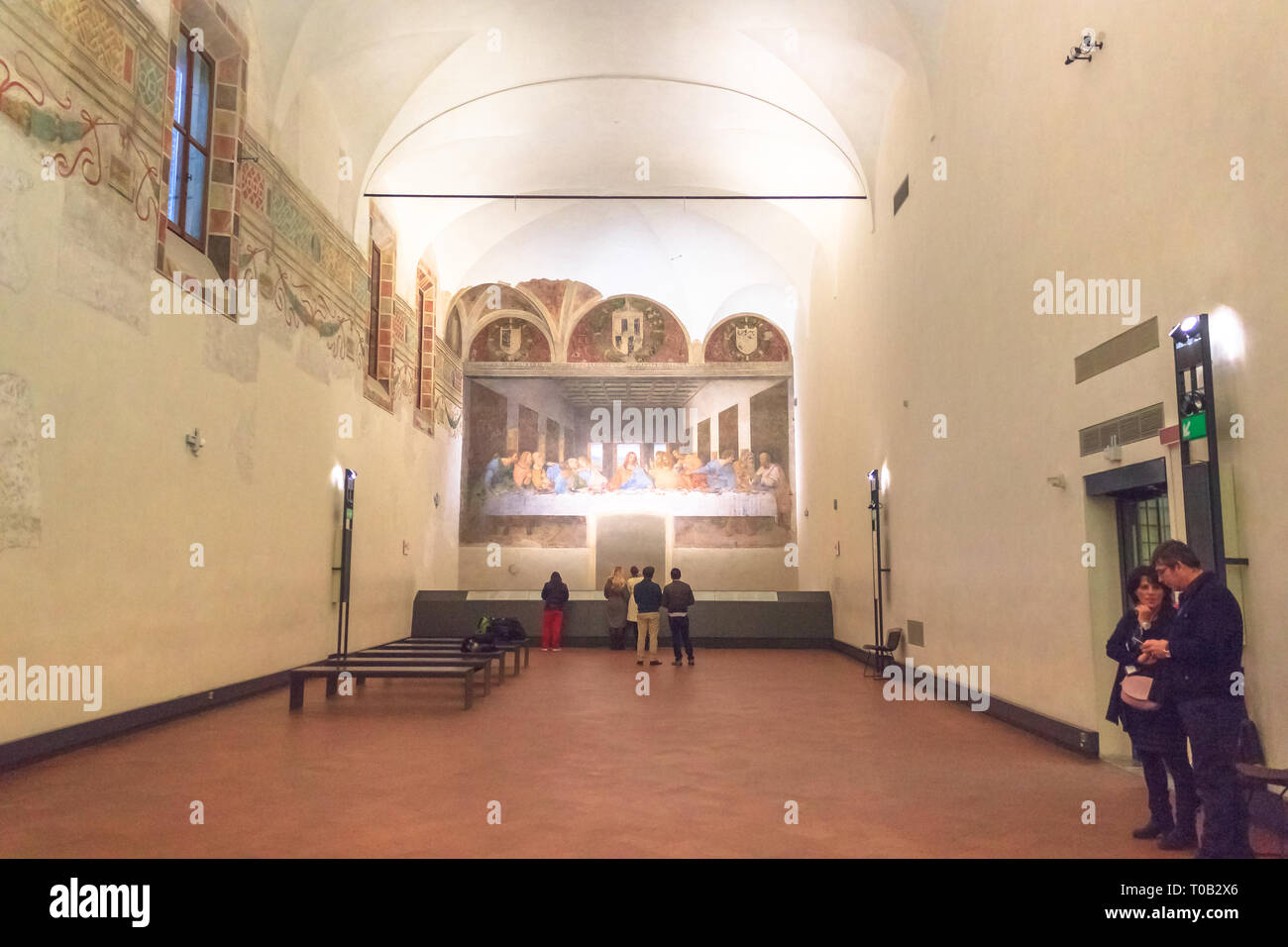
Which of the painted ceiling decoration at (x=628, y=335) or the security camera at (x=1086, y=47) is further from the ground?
the painted ceiling decoration at (x=628, y=335)

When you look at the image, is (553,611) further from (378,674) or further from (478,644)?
(378,674)

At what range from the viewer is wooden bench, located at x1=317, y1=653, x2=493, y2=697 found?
9.73 metres

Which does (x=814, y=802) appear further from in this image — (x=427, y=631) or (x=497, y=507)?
(x=497, y=507)

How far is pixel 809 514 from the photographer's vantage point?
20875mm

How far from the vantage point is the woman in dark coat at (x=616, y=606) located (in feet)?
54.6

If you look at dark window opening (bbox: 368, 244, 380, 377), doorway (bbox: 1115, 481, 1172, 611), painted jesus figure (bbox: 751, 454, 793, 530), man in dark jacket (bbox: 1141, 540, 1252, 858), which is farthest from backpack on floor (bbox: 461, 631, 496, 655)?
painted jesus figure (bbox: 751, 454, 793, 530)

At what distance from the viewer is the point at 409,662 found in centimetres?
1012

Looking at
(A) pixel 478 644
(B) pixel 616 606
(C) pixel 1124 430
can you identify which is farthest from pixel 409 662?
(C) pixel 1124 430

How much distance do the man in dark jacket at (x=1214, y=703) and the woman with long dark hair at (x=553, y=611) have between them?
13077mm

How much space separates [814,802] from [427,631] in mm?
14171

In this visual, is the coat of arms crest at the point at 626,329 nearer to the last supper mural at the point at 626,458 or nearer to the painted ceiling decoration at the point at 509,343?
the last supper mural at the point at 626,458

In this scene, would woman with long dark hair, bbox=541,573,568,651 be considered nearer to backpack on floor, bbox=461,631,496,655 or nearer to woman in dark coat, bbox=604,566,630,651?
woman in dark coat, bbox=604,566,630,651

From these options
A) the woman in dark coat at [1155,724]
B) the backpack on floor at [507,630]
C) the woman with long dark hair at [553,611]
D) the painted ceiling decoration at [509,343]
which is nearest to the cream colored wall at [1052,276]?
the woman in dark coat at [1155,724]

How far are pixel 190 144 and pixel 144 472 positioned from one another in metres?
3.75
